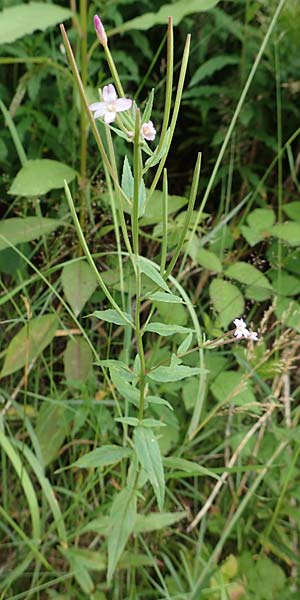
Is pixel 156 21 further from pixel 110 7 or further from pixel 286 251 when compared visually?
pixel 286 251

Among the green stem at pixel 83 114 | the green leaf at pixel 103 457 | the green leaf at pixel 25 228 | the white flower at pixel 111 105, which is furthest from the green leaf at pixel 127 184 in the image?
the green leaf at pixel 25 228

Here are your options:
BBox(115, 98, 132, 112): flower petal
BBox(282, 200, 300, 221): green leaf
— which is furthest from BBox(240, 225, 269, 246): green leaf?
BBox(115, 98, 132, 112): flower petal

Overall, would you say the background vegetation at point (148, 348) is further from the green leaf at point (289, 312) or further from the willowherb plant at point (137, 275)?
the willowherb plant at point (137, 275)

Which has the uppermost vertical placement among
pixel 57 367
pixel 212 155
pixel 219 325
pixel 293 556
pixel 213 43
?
pixel 213 43

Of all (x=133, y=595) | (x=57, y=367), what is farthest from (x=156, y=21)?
(x=133, y=595)

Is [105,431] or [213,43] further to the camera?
[213,43]

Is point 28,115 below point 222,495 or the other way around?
the other way around

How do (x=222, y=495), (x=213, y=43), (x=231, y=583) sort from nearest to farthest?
(x=231, y=583) → (x=222, y=495) → (x=213, y=43)
